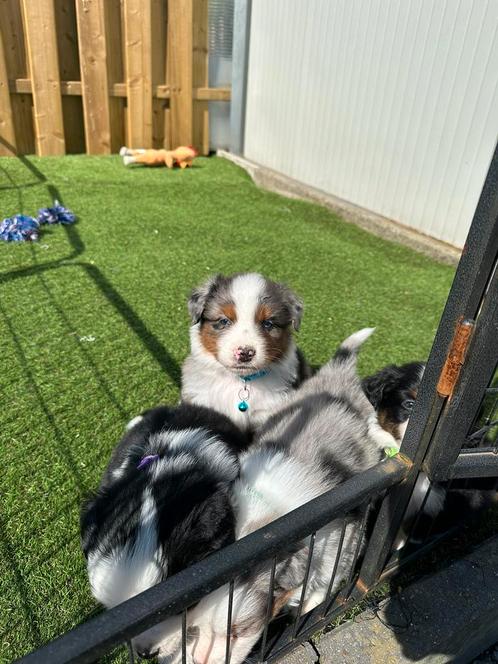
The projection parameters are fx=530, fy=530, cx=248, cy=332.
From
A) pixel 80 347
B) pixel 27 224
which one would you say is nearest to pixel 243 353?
pixel 80 347

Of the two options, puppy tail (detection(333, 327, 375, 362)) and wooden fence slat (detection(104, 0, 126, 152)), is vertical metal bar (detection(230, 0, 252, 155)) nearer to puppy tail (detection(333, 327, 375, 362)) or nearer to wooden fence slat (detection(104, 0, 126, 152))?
wooden fence slat (detection(104, 0, 126, 152))

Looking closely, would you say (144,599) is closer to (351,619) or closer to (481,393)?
(481,393)

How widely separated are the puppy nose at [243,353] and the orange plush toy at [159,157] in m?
6.42

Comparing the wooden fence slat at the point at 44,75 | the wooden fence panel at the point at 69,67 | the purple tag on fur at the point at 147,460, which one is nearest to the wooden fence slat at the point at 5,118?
the wooden fence slat at the point at 44,75

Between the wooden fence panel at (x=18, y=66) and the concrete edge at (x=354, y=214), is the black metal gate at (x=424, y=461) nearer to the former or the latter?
the concrete edge at (x=354, y=214)

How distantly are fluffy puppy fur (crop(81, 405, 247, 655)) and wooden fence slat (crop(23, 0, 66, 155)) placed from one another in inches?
295

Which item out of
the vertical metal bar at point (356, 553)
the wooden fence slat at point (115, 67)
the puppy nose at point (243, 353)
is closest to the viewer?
the vertical metal bar at point (356, 553)

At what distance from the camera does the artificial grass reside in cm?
242

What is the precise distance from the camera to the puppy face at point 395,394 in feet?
8.64

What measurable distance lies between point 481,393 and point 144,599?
99 cm

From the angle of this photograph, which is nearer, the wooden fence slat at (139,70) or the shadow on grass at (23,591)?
the shadow on grass at (23,591)

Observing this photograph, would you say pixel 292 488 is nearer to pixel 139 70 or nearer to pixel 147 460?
pixel 147 460

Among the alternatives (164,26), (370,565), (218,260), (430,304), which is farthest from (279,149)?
(370,565)

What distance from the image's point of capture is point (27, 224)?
543 centimetres
